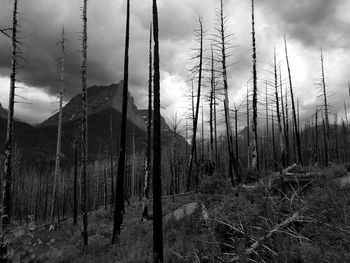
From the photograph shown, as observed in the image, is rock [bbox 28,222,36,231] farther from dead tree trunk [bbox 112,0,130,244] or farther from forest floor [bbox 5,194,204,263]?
dead tree trunk [bbox 112,0,130,244]

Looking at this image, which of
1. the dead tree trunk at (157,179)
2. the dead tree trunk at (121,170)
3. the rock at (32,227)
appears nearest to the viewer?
the rock at (32,227)

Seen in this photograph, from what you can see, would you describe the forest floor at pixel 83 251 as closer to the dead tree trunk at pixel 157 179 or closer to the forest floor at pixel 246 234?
the forest floor at pixel 246 234

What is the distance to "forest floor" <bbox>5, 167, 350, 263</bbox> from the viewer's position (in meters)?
4.62

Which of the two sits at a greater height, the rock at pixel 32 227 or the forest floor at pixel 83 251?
the rock at pixel 32 227

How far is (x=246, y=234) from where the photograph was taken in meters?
5.94

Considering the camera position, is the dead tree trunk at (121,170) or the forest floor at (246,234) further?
the dead tree trunk at (121,170)

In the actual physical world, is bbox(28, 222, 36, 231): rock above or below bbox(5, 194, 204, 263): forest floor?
above

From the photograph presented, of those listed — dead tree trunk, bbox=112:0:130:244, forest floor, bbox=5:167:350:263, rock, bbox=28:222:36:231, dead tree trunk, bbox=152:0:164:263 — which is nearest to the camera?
rock, bbox=28:222:36:231

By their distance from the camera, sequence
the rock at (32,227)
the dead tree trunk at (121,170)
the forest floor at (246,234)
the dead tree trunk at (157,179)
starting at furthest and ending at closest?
the dead tree trunk at (121,170)
the dead tree trunk at (157,179)
the forest floor at (246,234)
the rock at (32,227)

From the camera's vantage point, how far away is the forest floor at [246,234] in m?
4.62

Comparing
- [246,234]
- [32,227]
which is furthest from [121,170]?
[32,227]

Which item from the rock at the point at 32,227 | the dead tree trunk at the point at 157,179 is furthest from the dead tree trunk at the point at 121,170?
the rock at the point at 32,227

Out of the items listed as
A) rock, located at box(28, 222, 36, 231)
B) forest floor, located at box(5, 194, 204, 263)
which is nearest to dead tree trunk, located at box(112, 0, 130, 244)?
forest floor, located at box(5, 194, 204, 263)

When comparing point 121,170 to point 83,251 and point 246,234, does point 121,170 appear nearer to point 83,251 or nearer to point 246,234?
point 83,251
